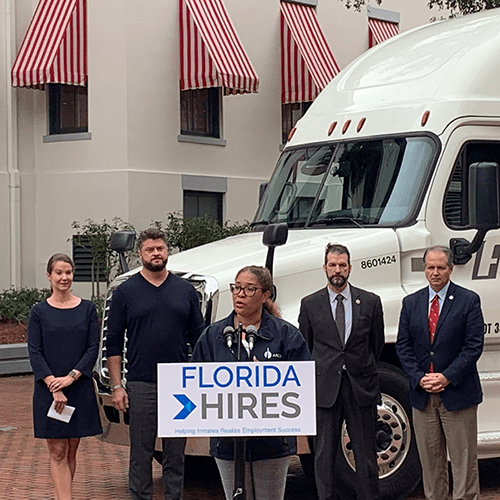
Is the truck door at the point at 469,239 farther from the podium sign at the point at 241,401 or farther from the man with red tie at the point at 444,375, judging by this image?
the podium sign at the point at 241,401

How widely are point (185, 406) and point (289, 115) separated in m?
18.7

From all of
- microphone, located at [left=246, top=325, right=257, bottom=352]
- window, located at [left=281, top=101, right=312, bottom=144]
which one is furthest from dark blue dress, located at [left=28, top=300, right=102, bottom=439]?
window, located at [left=281, top=101, right=312, bottom=144]

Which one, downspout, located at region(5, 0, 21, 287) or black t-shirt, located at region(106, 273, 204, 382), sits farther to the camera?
downspout, located at region(5, 0, 21, 287)

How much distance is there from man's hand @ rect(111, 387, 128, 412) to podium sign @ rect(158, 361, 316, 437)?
2.00 m

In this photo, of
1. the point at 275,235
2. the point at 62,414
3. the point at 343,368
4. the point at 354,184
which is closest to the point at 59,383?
the point at 62,414

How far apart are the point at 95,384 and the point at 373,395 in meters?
2.19

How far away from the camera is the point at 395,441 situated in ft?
30.7

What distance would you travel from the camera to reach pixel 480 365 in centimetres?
968

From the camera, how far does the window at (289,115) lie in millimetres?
24656

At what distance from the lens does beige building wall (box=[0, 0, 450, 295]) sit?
21.4 meters

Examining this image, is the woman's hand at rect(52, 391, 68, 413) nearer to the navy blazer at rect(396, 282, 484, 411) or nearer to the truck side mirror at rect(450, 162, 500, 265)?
the navy blazer at rect(396, 282, 484, 411)

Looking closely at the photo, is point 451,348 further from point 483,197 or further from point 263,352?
point 263,352

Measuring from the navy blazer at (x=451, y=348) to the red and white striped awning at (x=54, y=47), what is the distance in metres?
13.6

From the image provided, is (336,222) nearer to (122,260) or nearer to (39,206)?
(122,260)
